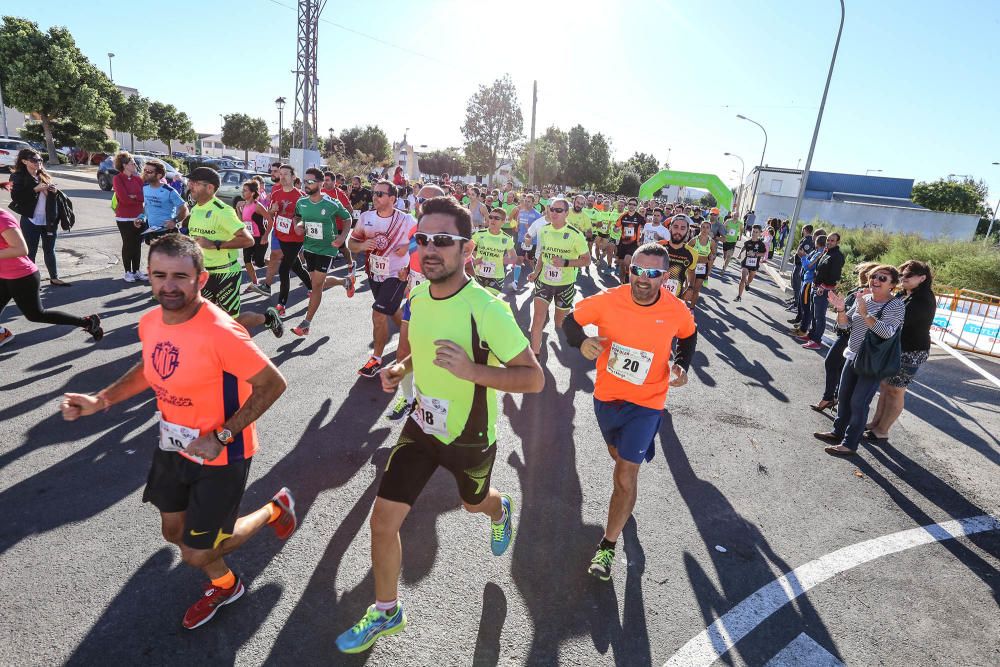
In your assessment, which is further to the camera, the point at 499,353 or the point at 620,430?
the point at 620,430

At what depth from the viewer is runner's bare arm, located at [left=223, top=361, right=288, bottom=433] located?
2303 mm

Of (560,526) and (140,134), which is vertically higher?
(140,134)

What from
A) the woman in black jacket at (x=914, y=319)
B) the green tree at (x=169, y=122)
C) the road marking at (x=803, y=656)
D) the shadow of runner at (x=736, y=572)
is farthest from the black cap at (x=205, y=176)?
the green tree at (x=169, y=122)

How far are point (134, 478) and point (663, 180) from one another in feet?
95.8

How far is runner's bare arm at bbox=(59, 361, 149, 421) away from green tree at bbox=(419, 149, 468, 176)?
261ft

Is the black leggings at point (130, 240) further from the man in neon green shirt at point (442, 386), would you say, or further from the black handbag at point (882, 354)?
the black handbag at point (882, 354)

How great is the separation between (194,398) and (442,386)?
1084 millimetres

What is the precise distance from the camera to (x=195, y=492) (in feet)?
7.82

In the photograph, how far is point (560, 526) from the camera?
3.67 m

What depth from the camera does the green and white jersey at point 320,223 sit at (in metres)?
7.16

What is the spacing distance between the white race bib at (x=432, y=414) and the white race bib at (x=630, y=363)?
1.34m

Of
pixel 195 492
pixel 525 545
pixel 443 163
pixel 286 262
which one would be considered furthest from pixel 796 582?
pixel 443 163

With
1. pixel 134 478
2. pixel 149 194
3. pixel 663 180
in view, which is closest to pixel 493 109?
pixel 663 180

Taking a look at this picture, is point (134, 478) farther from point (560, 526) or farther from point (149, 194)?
point (149, 194)
